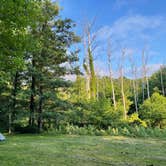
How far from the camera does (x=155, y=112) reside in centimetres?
1884

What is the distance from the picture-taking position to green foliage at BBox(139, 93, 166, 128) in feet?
61.4

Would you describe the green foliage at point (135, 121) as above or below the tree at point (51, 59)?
below

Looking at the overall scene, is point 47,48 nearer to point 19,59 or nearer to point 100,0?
point 100,0

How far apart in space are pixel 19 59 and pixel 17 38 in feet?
1.50

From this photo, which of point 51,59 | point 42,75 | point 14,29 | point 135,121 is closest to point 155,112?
point 135,121

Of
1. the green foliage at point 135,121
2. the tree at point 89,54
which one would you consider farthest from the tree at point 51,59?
the green foliage at point 135,121

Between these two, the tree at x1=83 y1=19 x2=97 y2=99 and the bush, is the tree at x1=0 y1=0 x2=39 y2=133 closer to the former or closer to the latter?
the bush

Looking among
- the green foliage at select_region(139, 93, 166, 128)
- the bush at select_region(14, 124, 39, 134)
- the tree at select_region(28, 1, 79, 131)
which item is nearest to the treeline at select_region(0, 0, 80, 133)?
the tree at select_region(28, 1, 79, 131)

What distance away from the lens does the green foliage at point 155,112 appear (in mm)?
18703

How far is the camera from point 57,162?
194 inches

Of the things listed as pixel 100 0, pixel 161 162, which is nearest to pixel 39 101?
pixel 100 0

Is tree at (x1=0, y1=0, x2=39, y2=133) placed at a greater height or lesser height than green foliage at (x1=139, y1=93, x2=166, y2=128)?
greater

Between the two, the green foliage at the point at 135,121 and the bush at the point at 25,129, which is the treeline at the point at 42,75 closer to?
the bush at the point at 25,129

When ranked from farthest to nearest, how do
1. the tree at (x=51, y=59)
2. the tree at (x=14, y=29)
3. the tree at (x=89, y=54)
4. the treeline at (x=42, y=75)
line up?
the tree at (x=89, y=54), the tree at (x=51, y=59), the treeline at (x=42, y=75), the tree at (x=14, y=29)
